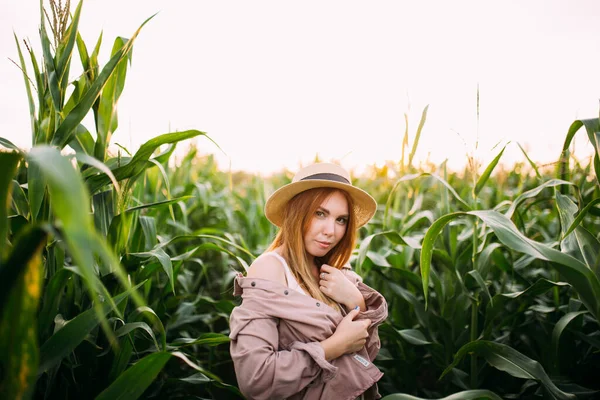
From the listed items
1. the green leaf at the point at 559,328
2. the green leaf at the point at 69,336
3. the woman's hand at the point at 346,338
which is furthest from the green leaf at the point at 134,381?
the green leaf at the point at 559,328

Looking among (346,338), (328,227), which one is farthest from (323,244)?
(346,338)

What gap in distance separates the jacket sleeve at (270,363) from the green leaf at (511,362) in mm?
448

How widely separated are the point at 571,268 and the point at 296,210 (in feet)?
2.58

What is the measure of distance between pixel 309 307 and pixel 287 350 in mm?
139

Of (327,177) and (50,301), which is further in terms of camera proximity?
(327,177)

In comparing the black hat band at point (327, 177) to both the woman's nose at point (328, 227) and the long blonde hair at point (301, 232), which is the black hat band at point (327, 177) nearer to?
the long blonde hair at point (301, 232)

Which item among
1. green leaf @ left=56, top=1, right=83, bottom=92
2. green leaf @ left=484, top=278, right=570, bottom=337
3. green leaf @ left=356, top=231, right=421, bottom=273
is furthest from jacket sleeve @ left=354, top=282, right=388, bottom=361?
green leaf @ left=56, top=1, right=83, bottom=92

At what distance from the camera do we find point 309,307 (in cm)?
126

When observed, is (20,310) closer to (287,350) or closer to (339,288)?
(287,350)

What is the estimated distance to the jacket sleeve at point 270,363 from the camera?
3.77ft

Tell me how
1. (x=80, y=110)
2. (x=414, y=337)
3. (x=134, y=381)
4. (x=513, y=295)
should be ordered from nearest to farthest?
1. (x=134, y=381)
2. (x=80, y=110)
3. (x=513, y=295)
4. (x=414, y=337)

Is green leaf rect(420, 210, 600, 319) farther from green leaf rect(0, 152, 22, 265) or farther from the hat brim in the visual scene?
green leaf rect(0, 152, 22, 265)

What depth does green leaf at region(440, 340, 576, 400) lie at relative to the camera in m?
1.32

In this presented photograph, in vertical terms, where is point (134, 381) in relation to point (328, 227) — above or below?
below
